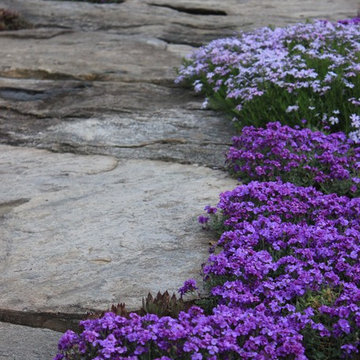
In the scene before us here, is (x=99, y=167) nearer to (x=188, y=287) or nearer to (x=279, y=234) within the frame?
(x=279, y=234)

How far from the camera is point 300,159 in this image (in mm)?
5516

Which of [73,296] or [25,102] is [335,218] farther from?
[25,102]

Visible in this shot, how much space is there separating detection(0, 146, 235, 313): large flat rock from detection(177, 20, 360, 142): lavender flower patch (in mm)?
Answer: 1199

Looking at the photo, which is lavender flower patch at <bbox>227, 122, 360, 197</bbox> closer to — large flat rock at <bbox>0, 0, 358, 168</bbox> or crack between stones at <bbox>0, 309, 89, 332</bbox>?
large flat rock at <bbox>0, 0, 358, 168</bbox>

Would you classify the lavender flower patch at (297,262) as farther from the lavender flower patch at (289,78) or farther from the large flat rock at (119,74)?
the large flat rock at (119,74)

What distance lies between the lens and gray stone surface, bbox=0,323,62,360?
3598 mm

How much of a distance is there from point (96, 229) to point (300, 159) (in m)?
1.83

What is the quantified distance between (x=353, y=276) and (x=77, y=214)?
2.39 meters

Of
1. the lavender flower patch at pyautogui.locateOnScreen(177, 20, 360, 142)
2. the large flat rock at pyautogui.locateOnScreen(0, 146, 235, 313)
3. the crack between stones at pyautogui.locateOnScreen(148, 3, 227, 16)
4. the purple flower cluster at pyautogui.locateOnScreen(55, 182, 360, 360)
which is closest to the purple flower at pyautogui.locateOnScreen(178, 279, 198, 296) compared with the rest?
the purple flower cluster at pyautogui.locateOnScreen(55, 182, 360, 360)

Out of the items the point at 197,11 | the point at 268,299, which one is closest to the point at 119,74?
the point at 197,11

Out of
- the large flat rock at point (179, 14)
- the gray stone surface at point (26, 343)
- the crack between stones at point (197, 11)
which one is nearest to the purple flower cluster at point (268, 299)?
the gray stone surface at point (26, 343)

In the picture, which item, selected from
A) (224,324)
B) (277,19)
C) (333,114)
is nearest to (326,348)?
(224,324)

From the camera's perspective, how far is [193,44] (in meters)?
11.3

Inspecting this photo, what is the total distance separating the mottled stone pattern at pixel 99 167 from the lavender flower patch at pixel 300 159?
327 millimetres
